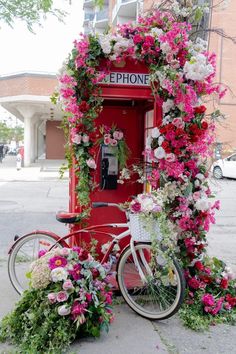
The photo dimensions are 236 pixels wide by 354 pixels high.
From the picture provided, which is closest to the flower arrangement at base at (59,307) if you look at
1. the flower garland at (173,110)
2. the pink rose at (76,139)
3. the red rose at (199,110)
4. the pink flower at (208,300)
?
the flower garland at (173,110)

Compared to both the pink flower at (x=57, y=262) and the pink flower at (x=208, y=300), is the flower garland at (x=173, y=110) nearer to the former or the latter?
the pink flower at (x=208, y=300)

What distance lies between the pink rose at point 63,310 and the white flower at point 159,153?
1.68 m

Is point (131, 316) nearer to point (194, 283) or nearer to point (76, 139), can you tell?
point (194, 283)

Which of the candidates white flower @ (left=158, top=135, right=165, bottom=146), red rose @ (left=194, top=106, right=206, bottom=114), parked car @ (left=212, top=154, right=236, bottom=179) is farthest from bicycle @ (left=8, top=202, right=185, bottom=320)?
parked car @ (left=212, top=154, right=236, bottom=179)

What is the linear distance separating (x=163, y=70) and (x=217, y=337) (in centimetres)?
249

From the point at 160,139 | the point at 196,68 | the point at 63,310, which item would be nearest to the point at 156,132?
the point at 160,139

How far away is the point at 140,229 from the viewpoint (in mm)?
3623

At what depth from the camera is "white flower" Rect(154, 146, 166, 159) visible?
393cm

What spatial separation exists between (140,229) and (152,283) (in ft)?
1.90

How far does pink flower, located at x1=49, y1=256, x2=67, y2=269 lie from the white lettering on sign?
1.82 meters

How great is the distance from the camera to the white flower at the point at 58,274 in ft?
10.8

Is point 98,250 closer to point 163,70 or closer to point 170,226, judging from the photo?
point 170,226

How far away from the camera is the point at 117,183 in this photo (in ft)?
15.7

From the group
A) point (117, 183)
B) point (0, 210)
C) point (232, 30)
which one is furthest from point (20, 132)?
point (117, 183)
